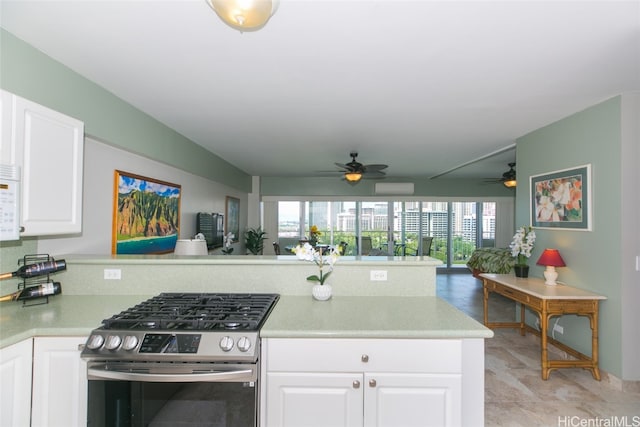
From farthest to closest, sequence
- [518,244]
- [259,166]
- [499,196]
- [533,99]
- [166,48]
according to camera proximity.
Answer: [499,196], [259,166], [518,244], [533,99], [166,48]

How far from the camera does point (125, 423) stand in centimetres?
139

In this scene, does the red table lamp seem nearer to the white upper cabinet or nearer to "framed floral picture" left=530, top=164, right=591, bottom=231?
"framed floral picture" left=530, top=164, right=591, bottom=231

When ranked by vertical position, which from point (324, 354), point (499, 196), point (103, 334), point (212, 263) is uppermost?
point (499, 196)

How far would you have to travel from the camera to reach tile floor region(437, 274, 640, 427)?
7.30 feet

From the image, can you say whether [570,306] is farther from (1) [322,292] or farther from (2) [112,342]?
(2) [112,342]

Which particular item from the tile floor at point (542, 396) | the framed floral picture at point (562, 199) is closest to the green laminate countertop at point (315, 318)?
the tile floor at point (542, 396)

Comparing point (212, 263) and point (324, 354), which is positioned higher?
point (212, 263)

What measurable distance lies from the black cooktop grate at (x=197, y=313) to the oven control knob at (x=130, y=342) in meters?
0.06

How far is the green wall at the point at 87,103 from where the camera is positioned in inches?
71.4

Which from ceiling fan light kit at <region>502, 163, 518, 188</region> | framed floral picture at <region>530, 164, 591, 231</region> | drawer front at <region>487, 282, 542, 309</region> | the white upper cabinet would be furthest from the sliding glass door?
the white upper cabinet

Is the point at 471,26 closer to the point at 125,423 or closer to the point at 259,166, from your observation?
the point at 125,423

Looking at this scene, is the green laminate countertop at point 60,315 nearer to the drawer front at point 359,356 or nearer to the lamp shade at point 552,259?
the drawer front at point 359,356

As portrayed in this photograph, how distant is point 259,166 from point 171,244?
2808mm

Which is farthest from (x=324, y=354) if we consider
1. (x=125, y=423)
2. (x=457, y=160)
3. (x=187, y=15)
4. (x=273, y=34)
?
(x=457, y=160)
